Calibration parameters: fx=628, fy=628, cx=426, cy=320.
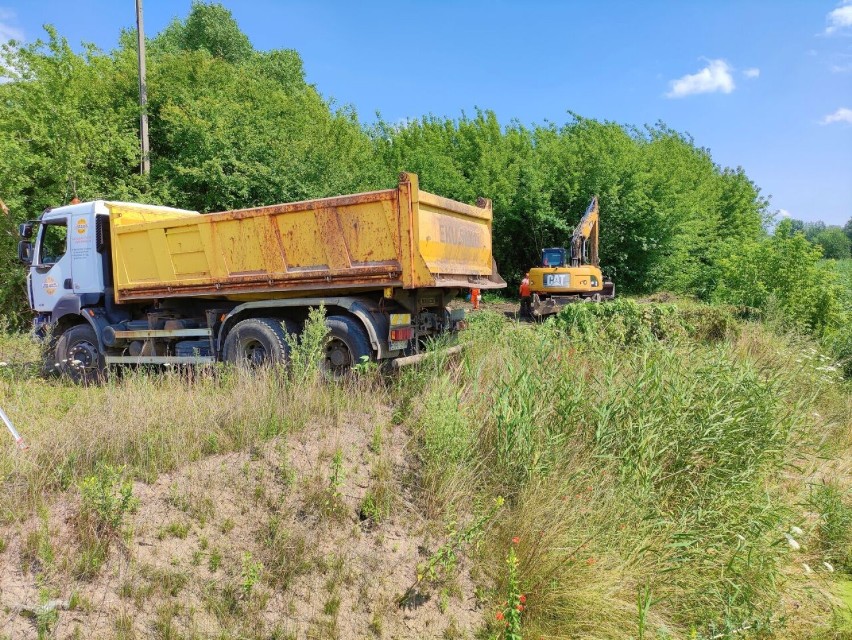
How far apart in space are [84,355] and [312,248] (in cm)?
458

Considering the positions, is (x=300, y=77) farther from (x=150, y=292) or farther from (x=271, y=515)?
(x=271, y=515)

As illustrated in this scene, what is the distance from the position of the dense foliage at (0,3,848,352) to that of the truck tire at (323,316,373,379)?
362 inches

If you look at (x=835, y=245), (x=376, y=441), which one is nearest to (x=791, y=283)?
(x=376, y=441)

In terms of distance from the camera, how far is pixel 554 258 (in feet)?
58.6

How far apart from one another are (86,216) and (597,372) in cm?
784

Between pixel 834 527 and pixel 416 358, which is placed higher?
pixel 416 358

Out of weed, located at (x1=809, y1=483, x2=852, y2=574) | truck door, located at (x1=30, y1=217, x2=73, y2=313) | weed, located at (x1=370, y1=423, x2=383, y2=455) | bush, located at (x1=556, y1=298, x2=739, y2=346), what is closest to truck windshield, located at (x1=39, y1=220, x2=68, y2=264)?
truck door, located at (x1=30, y1=217, x2=73, y2=313)

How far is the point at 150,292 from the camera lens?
8.92m

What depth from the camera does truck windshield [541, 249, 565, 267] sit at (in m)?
17.8

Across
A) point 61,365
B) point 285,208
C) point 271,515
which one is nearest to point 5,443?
point 271,515

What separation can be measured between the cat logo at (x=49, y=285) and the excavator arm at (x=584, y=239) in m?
13.0

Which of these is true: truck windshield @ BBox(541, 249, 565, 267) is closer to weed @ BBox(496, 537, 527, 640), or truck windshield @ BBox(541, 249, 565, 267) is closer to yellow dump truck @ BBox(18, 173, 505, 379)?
yellow dump truck @ BBox(18, 173, 505, 379)

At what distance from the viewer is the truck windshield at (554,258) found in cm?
1777

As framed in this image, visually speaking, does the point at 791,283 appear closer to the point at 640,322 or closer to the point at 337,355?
the point at 640,322
